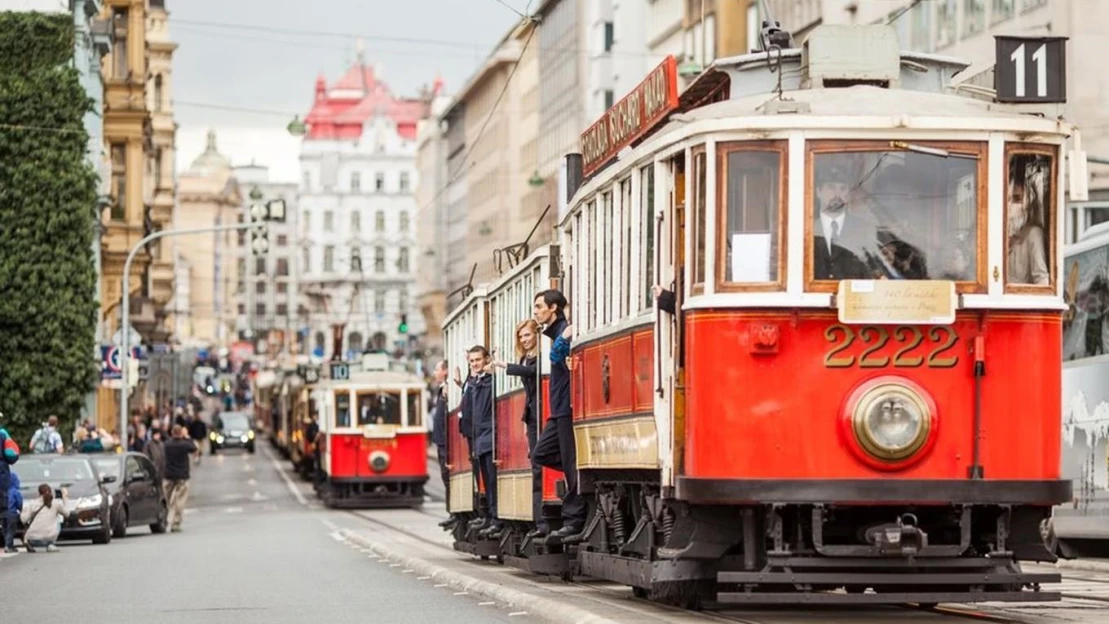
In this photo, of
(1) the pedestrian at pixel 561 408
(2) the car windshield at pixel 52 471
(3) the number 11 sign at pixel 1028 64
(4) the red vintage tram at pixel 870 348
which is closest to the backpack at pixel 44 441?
(2) the car windshield at pixel 52 471

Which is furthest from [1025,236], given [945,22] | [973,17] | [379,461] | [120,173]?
[120,173]

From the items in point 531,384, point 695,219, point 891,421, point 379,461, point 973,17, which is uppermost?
point 973,17

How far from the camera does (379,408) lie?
186ft

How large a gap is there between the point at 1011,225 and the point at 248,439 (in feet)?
299

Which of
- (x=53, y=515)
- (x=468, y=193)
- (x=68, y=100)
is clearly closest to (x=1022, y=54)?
(x=53, y=515)

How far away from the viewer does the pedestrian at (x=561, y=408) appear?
18.9m

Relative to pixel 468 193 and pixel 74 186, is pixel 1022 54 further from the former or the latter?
pixel 468 193

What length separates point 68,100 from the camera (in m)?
54.5

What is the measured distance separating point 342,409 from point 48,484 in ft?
71.5

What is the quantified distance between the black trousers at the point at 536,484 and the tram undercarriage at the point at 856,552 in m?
4.88

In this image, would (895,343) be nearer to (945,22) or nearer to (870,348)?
(870,348)

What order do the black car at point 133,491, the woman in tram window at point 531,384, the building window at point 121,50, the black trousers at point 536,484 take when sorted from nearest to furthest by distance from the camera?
the woman in tram window at point 531,384 < the black trousers at point 536,484 < the black car at point 133,491 < the building window at point 121,50

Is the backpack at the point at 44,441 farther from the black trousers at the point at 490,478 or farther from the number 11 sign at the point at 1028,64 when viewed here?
the black trousers at the point at 490,478

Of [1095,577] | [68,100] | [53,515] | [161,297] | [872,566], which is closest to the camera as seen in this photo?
[872,566]
